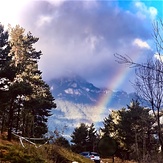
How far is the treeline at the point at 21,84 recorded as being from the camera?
944 inches

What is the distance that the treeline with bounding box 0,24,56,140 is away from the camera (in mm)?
23969

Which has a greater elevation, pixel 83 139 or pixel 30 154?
pixel 83 139

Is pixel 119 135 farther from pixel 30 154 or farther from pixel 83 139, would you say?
pixel 30 154

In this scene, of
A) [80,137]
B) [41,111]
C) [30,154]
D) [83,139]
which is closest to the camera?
[30,154]

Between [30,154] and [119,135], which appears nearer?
[30,154]

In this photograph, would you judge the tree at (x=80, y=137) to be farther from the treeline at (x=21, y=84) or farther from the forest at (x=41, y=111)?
the treeline at (x=21, y=84)

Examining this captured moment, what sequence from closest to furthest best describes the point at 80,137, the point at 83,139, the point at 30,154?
the point at 30,154 → the point at 80,137 → the point at 83,139

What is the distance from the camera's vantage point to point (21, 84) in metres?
23.8

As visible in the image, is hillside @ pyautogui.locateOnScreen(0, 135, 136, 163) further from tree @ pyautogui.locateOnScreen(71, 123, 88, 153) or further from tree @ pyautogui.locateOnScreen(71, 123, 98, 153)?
tree @ pyautogui.locateOnScreen(71, 123, 88, 153)

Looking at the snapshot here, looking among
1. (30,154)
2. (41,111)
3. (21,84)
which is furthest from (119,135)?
(30,154)

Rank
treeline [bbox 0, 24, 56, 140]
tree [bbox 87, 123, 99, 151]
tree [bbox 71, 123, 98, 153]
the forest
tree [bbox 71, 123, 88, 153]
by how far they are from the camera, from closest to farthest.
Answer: the forest, treeline [bbox 0, 24, 56, 140], tree [bbox 87, 123, 99, 151], tree [bbox 71, 123, 98, 153], tree [bbox 71, 123, 88, 153]


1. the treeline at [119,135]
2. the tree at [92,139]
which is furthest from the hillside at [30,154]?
the tree at [92,139]

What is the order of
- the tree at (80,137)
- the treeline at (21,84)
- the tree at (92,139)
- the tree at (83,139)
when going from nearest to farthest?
the treeline at (21,84) → the tree at (92,139) → the tree at (83,139) → the tree at (80,137)

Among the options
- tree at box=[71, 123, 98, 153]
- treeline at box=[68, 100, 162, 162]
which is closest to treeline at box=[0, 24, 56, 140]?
treeline at box=[68, 100, 162, 162]
